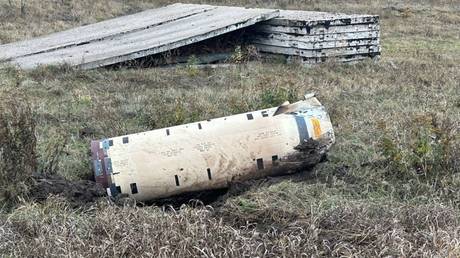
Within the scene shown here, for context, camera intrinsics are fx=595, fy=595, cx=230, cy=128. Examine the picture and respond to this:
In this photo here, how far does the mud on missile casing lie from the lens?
449 centimetres

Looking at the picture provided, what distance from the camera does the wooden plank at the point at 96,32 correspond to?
34.0 ft

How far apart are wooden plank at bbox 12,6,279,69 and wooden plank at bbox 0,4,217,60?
26 cm

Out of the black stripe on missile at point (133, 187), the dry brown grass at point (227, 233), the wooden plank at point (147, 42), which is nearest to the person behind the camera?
the dry brown grass at point (227, 233)

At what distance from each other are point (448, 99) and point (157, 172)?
4680mm

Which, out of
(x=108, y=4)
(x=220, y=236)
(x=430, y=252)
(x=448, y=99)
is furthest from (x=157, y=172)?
(x=108, y=4)

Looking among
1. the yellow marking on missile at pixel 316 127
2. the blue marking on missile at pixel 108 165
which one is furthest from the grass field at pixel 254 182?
the blue marking on missile at pixel 108 165

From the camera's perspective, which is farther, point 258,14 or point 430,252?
point 258,14

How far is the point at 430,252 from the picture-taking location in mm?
3205

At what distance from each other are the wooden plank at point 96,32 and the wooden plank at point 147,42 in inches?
10.3

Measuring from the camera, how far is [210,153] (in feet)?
Answer: 15.0

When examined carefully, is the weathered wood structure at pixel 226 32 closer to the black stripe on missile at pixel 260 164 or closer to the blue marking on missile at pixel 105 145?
the blue marking on missile at pixel 105 145

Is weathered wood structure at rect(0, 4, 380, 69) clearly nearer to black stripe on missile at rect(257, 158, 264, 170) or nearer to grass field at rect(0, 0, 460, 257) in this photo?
grass field at rect(0, 0, 460, 257)

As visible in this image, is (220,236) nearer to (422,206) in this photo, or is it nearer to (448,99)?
(422,206)

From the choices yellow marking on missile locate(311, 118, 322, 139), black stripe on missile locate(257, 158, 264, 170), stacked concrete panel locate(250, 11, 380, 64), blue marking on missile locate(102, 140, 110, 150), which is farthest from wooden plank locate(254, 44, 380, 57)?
blue marking on missile locate(102, 140, 110, 150)
